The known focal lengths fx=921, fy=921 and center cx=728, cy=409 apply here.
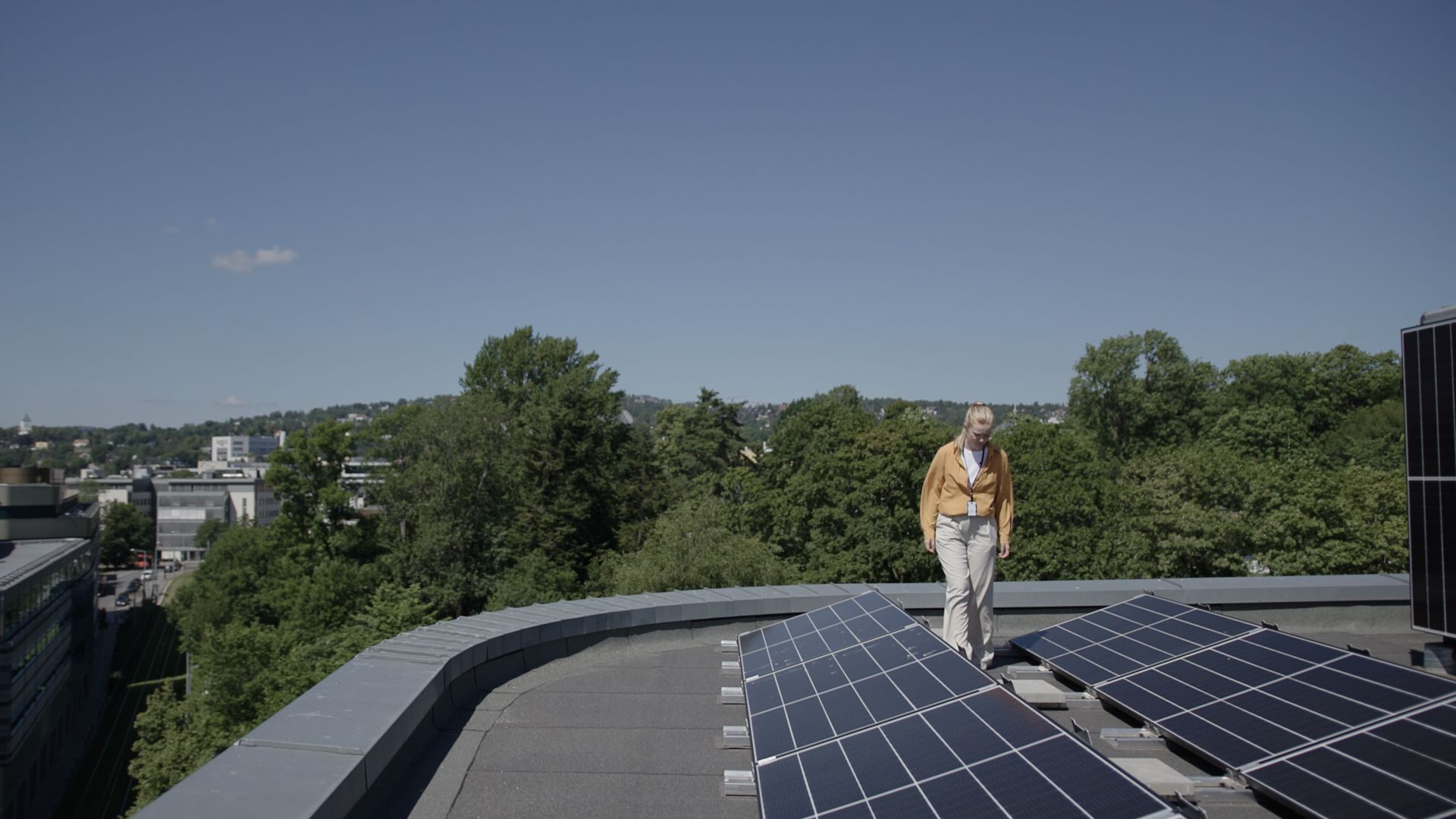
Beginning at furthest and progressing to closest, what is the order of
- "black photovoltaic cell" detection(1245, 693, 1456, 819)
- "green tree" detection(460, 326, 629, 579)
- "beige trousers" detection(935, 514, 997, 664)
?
"green tree" detection(460, 326, 629, 579) < "beige trousers" detection(935, 514, 997, 664) < "black photovoltaic cell" detection(1245, 693, 1456, 819)

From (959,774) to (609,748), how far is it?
2.62 metres

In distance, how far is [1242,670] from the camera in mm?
5457

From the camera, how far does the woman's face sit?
6.12 meters

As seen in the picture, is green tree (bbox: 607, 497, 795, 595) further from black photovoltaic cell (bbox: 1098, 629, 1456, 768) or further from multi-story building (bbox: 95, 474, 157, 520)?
multi-story building (bbox: 95, 474, 157, 520)

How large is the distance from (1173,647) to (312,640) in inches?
1517

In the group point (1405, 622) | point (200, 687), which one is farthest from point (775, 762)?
point (200, 687)

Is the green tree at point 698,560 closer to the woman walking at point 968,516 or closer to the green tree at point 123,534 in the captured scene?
the woman walking at point 968,516

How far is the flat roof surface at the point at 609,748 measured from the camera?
4.49 metres

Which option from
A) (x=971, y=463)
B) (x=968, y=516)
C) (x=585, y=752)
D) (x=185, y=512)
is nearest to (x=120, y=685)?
(x=585, y=752)

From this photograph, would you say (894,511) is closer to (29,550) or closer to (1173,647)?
(1173,647)

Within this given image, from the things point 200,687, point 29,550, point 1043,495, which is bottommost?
point 200,687

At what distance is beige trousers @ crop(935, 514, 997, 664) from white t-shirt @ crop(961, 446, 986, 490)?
0.25m

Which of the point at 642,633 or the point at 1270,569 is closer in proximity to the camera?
the point at 642,633

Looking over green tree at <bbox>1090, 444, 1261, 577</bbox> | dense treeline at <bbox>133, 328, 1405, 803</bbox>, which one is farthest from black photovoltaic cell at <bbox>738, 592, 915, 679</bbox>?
green tree at <bbox>1090, 444, 1261, 577</bbox>
